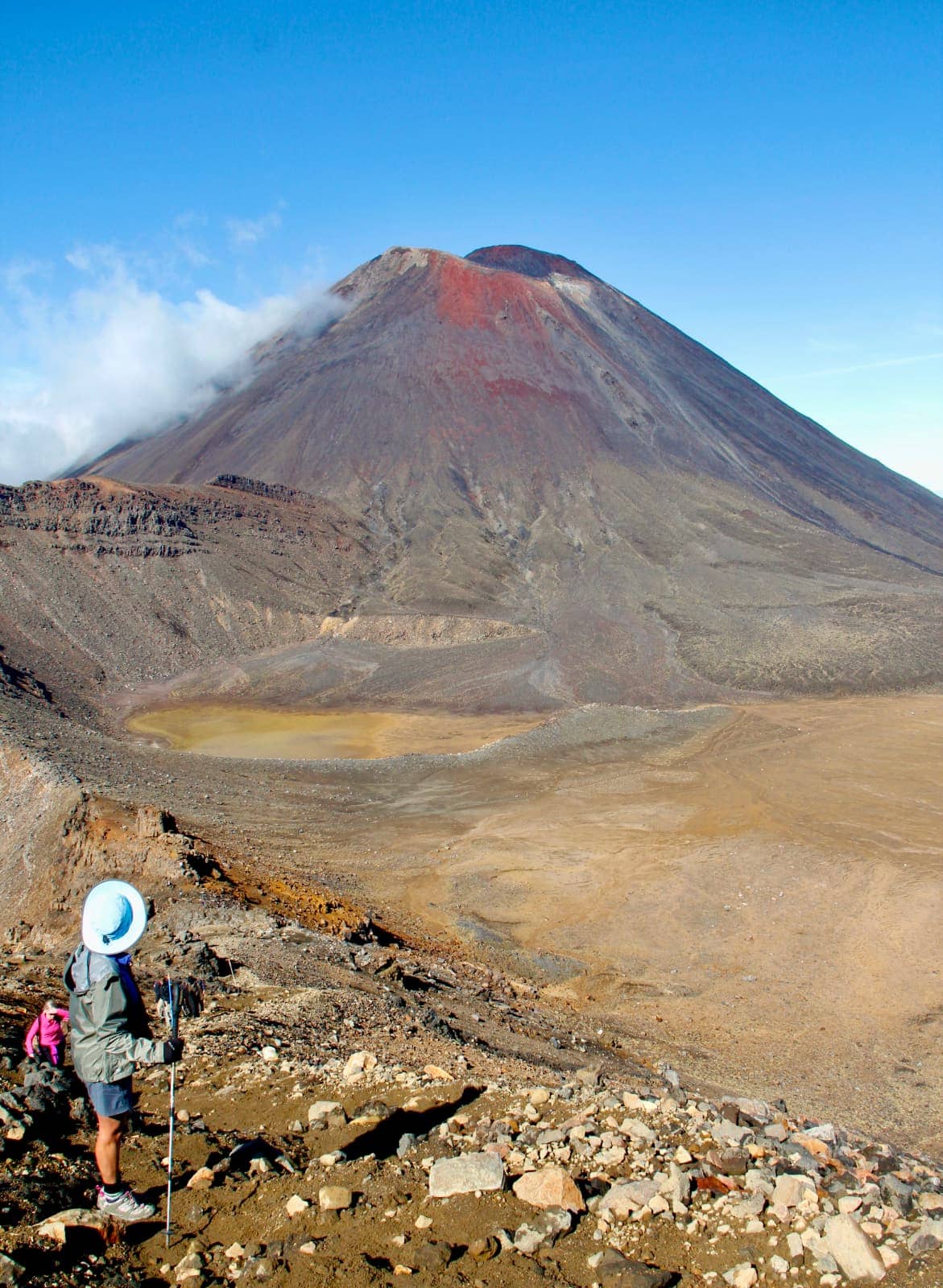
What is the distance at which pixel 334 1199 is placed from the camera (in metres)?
4.95

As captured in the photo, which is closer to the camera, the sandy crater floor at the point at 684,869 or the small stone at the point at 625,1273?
the small stone at the point at 625,1273

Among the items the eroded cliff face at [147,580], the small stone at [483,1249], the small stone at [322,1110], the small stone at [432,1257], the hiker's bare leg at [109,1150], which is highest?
the eroded cliff face at [147,580]

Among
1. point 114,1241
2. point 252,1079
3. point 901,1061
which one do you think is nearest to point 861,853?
point 901,1061

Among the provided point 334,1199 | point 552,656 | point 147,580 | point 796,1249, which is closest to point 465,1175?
point 334,1199

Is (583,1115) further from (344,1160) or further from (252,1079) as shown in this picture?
(252,1079)

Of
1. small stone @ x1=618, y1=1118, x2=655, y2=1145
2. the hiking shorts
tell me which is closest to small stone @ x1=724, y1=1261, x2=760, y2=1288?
small stone @ x1=618, y1=1118, x2=655, y2=1145

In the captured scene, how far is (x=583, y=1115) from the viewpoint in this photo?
621 cm

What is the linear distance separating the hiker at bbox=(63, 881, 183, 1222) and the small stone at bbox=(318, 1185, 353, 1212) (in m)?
0.87

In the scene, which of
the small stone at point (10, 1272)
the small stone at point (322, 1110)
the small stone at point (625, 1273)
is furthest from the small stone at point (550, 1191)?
the small stone at point (10, 1272)

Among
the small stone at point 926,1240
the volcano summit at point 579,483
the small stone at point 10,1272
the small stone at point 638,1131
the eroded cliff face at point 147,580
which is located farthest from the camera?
the volcano summit at point 579,483

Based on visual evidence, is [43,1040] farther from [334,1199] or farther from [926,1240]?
[926,1240]

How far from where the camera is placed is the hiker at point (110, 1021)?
4.73 m

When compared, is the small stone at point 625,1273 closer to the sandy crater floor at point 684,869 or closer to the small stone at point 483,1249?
the small stone at point 483,1249

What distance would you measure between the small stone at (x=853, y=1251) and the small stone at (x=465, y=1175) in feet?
5.88
